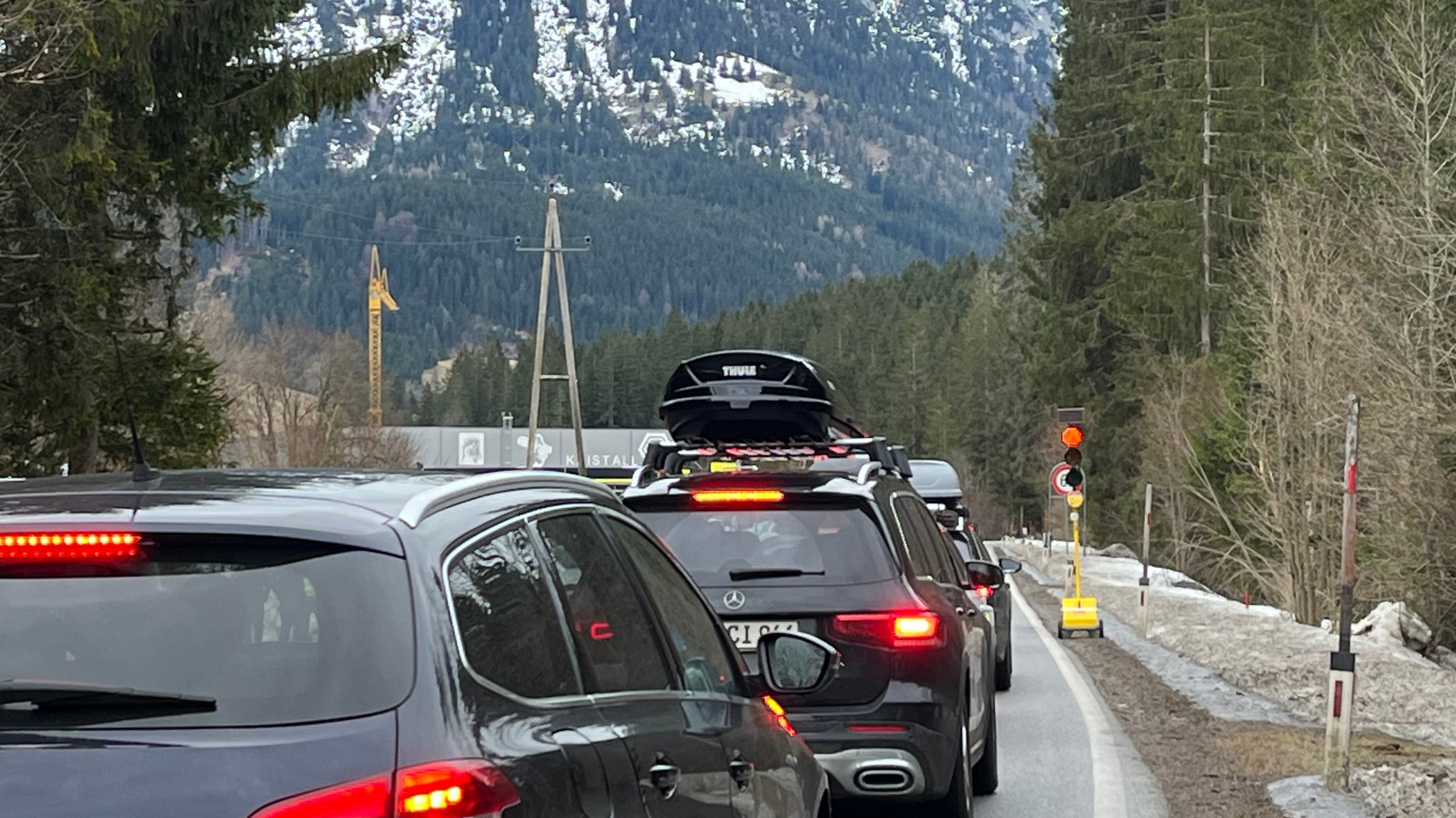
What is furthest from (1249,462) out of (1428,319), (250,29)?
(250,29)

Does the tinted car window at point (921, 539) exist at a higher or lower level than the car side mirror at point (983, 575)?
higher

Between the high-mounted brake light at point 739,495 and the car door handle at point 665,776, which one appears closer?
the car door handle at point 665,776

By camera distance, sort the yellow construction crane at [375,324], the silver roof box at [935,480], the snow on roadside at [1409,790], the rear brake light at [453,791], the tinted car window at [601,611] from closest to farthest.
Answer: the rear brake light at [453,791] < the tinted car window at [601,611] < the snow on roadside at [1409,790] < the silver roof box at [935,480] < the yellow construction crane at [375,324]

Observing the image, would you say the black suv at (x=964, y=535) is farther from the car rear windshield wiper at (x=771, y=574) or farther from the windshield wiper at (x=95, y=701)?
the windshield wiper at (x=95, y=701)

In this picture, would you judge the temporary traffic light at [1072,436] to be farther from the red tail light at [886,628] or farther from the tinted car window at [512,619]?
the tinted car window at [512,619]

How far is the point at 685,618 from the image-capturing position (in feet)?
16.7

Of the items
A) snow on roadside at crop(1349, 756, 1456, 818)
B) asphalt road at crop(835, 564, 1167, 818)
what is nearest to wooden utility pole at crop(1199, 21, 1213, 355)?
asphalt road at crop(835, 564, 1167, 818)

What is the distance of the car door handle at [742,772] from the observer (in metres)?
4.73

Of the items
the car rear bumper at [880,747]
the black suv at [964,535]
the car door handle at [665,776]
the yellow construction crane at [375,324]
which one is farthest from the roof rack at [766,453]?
the yellow construction crane at [375,324]

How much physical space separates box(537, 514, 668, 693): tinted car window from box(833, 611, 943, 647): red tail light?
361 cm

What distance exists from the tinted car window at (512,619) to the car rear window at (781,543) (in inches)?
174

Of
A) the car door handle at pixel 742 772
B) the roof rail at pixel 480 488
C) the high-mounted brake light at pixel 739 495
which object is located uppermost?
the roof rail at pixel 480 488

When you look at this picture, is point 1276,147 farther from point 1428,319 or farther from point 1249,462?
point 1428,319

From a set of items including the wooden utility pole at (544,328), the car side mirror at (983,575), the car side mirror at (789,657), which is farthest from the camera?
the wooden utility pole at (544,328)
